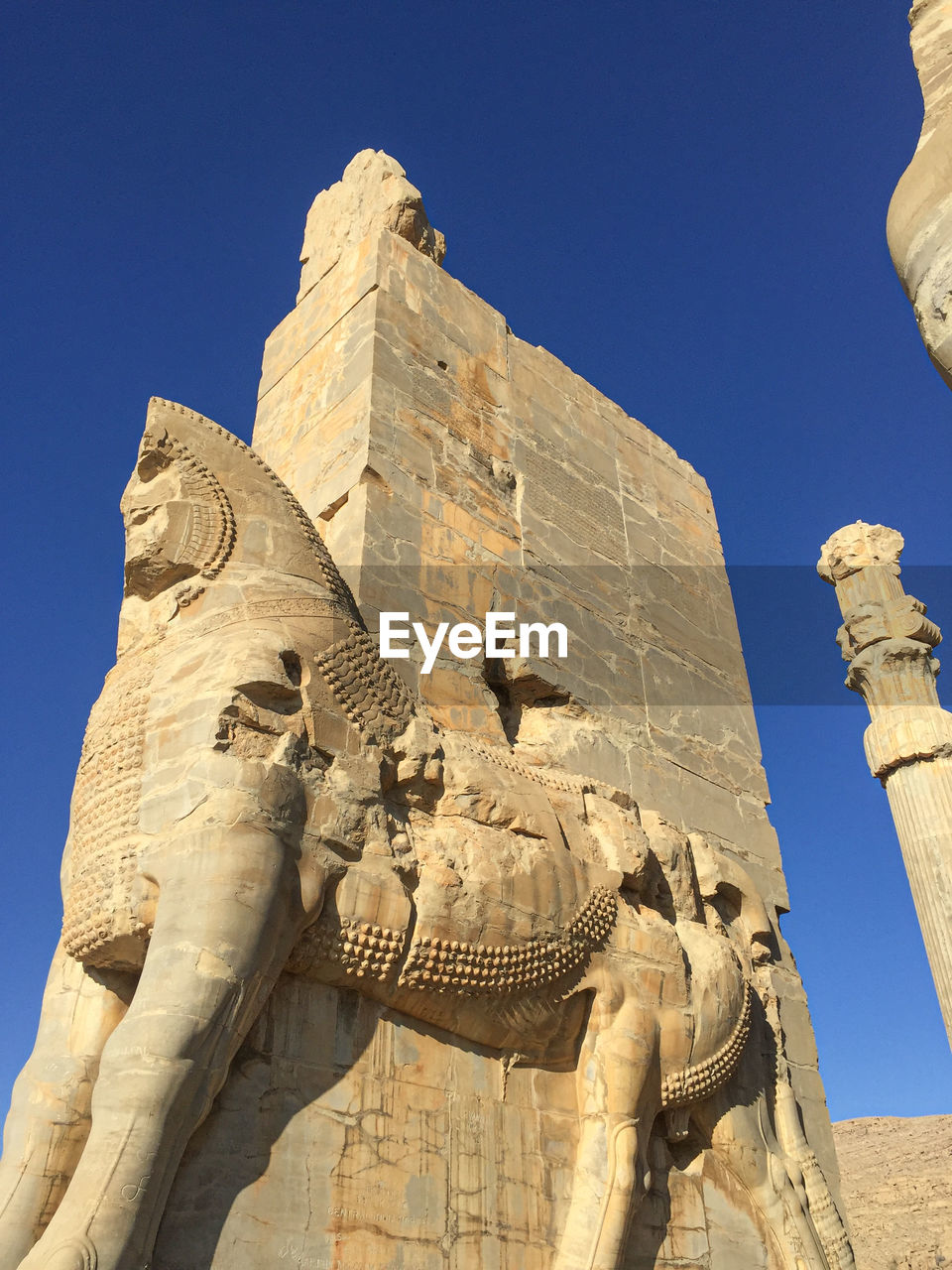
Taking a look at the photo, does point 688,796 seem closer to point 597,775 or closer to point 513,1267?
point 597,775

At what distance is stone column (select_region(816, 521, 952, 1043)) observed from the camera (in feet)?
26.9

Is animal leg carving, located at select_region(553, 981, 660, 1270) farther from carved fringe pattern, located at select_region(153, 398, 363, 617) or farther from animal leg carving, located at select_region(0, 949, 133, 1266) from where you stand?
carved fringe pattern, located at select_region(153, 398, 363, 617)

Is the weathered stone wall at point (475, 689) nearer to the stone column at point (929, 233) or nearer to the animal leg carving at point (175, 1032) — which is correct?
the animal leg carving at point (175, 1032)

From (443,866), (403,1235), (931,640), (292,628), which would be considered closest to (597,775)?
(443,866)

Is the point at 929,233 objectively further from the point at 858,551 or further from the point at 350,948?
the point at 858,551

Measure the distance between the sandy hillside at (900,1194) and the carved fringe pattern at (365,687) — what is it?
15.6m

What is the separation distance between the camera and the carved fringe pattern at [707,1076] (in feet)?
14.6

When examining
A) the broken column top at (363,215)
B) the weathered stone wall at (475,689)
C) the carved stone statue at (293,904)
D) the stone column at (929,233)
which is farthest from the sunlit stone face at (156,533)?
the stone column at (929,233)

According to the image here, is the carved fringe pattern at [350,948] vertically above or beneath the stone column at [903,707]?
beneath

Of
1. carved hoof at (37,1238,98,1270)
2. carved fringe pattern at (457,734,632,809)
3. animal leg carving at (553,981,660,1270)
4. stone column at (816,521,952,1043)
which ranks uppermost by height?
stone column at (816,521,952,1043)

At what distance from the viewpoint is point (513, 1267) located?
3.83 metres

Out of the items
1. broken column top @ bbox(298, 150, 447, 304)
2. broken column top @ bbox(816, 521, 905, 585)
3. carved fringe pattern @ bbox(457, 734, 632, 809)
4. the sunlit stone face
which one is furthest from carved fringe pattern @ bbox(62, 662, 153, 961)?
broken column top @ bbox(816, 521, 905, 585)

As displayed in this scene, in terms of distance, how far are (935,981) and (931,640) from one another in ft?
9.24

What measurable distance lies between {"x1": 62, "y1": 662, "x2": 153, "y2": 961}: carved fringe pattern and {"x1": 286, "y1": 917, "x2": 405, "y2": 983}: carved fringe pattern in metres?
0.52
